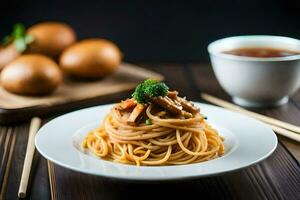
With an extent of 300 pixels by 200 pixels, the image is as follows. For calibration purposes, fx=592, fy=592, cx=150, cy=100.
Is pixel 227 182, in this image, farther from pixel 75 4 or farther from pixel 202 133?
pixel 75 4

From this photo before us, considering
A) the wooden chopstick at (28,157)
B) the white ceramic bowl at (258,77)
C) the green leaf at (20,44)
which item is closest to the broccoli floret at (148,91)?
the wooden chopstick at (28,157)

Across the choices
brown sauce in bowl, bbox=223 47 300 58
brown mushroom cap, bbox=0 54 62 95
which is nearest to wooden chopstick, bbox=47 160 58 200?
brown mushroom cap, bbox=0 54 62 95

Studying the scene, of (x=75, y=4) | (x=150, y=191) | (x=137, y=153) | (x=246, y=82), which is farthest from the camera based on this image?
(x=75, y=4)

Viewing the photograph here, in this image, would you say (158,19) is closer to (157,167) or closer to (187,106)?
(187,106)

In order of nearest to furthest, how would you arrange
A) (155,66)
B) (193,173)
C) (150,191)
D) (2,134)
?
(193,173)
(150,191)
(2,134)
(155,66)

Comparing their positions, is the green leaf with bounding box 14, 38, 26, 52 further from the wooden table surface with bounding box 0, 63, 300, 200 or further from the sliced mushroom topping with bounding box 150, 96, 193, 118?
the sliced mushroom topping with bounding box 150, 96, 193, 118

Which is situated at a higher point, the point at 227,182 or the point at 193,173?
the point at 193,173

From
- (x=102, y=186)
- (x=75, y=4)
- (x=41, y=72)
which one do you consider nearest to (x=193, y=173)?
(x=102, y=186)
